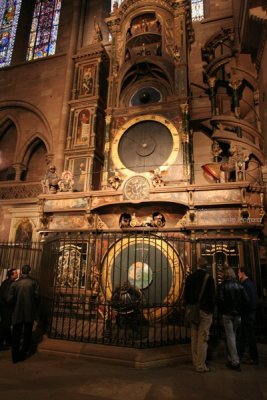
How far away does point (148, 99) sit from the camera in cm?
1131

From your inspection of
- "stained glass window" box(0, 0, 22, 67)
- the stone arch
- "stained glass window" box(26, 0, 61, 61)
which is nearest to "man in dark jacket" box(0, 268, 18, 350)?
the stone arch

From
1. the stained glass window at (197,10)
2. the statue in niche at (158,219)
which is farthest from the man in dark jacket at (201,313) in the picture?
the stained glass window at (197,10)

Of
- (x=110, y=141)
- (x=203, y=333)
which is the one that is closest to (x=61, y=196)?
(x=110, y=141)

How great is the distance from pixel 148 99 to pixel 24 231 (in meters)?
7.15

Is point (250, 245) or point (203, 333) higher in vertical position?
point (250, 245)

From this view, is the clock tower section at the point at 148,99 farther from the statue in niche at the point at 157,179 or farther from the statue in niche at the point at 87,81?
the statue in niche at the point at 87,81

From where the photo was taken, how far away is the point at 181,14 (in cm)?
1188

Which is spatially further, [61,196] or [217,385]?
[61,196]

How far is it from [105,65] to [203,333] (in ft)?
41.3

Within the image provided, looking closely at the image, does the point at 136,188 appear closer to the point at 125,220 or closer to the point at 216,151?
the point at 125,220

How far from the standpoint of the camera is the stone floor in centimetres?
369

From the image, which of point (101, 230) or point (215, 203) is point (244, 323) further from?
point (101, 230)

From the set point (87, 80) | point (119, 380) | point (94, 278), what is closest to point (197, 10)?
point (87, 80)

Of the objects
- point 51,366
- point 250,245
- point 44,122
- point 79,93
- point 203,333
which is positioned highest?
point 79,93
